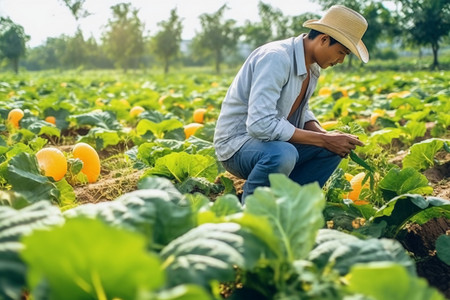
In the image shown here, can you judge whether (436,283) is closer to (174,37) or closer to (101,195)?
(101,195)

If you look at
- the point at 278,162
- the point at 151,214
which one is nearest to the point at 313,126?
the point at 278,162

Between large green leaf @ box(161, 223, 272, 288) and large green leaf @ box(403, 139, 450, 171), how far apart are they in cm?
293

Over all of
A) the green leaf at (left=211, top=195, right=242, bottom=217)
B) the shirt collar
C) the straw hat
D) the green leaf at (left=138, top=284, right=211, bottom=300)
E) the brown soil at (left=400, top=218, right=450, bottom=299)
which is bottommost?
the brown soil at (left=400, top=218, right=450, bottom=299)

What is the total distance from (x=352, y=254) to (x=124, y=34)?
171ft

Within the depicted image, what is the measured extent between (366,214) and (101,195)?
Result: 6.51 ft

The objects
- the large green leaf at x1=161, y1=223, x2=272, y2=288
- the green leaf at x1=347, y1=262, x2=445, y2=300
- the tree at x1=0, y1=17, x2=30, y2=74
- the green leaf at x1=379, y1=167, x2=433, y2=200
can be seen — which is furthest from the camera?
the tree at x1=0, y1=17, x2=30, y2=74

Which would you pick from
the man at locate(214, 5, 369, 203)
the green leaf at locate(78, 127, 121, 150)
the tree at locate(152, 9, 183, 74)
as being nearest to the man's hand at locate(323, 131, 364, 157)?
the man at locate(214, 5, 369, 203)

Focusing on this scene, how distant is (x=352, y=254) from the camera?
166 centimetres

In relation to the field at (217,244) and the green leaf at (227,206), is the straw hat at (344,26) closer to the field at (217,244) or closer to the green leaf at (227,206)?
the field at (217,244)

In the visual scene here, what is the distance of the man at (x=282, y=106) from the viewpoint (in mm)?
3037

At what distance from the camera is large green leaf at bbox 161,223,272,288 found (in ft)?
4.56

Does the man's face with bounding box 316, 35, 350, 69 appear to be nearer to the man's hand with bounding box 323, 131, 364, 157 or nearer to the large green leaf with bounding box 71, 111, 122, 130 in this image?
the man's hand with bounding box 323, 131, 364, 157

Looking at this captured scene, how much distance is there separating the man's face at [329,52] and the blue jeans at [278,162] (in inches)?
23.4

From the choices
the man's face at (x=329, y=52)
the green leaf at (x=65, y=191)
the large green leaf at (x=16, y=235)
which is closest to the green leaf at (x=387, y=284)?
the large green leaf at (x=16, y=235)
